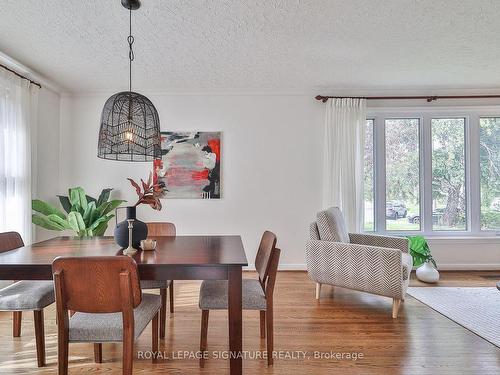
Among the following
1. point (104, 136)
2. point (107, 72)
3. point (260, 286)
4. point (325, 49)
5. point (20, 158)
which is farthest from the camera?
point (107, 72)

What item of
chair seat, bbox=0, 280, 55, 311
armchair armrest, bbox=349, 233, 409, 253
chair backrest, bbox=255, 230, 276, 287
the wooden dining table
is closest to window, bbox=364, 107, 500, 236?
armchair armrest, bbox=349, 233, 409, 253

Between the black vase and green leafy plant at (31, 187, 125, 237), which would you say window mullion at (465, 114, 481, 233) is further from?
green leafy plant at (31, 187, 125, 237)

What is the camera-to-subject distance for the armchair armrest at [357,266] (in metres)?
2.52

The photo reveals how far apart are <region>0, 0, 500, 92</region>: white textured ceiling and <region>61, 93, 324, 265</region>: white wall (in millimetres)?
316

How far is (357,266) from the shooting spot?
8.79 ft

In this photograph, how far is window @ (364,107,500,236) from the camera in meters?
3.94

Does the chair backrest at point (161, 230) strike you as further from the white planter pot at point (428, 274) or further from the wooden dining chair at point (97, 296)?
the white planter pot at point (428, 274)

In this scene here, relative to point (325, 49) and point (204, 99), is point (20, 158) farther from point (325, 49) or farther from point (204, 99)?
point (325, 49)

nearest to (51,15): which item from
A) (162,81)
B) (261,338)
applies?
(162,81)

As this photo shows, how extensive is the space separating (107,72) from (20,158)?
1.30 metres

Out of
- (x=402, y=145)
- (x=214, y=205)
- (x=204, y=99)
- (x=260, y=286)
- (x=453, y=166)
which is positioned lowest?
(x=260, y=286)

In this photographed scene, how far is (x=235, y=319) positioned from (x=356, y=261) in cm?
150

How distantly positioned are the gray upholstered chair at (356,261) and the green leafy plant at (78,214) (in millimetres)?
2358

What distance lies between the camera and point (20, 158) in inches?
120
